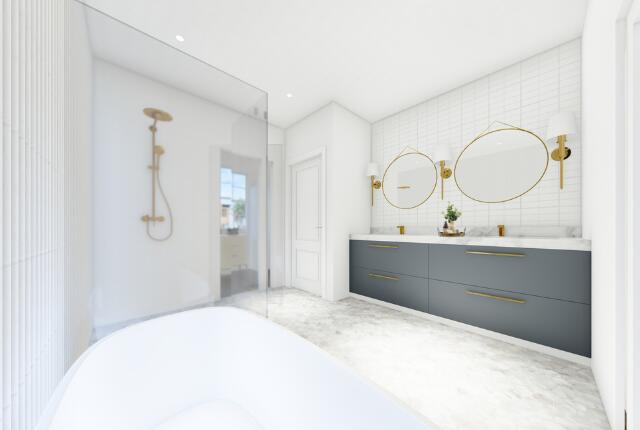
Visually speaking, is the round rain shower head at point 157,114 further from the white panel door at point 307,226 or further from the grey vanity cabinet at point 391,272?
the grey vanity cabinet at point 391,272

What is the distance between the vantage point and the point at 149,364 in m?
1.07

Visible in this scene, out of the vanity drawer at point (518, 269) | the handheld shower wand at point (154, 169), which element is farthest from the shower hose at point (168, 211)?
the vanity drawer at point (518, 269)

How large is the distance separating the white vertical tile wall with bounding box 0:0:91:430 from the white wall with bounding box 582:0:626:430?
2.10m

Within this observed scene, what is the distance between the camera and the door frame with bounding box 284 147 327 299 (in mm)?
3117

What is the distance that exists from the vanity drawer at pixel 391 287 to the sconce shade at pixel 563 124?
5.60ft

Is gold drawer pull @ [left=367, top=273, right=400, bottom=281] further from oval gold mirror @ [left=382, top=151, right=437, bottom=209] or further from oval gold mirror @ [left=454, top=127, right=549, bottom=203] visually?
oval gold mirror @ [left=454, top=127, right=549, bottom=203]

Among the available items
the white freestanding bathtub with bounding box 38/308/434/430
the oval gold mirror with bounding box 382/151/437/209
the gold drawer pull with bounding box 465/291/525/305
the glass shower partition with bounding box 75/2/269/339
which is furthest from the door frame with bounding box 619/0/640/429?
the glass shower partition with bounding box 75/2/269/339

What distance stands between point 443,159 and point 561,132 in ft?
3.13

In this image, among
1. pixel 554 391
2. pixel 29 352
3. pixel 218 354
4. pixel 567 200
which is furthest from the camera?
pixel 567 200

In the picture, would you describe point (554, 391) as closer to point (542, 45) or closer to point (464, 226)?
point (464, 226)

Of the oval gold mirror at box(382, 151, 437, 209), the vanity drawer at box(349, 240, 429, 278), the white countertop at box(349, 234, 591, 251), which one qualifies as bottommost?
the vanity drawer at box(349, 240, 429, 278)

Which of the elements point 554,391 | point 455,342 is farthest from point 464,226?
point 554,391

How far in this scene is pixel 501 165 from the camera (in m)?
2.43

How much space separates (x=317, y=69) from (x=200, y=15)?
110 cm
